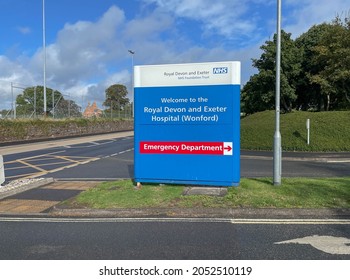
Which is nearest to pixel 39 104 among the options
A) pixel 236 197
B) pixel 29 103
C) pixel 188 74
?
pixel 29 103

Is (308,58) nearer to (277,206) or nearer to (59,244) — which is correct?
(277,206)

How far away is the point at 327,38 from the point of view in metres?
29.4

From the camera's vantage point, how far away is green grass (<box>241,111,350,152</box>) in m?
18.1

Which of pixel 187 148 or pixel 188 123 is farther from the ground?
pixel 188 123

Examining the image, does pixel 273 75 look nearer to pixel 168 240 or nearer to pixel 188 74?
pixel 188 74

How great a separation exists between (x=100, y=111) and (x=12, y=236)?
46926 millimetres

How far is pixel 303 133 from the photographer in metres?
19.4

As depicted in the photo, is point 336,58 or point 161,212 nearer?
point 161,212

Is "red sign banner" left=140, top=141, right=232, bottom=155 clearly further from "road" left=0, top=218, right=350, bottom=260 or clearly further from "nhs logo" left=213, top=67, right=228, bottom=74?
"road" left=0, top=218, right=350, bottom=260

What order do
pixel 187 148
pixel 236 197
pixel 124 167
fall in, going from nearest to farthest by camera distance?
pixel 236 197, pixel 187 148, pixel 124 167

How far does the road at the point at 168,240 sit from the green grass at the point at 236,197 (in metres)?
0.75

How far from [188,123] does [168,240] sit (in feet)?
11.2

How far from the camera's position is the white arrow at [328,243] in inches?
→ 176
